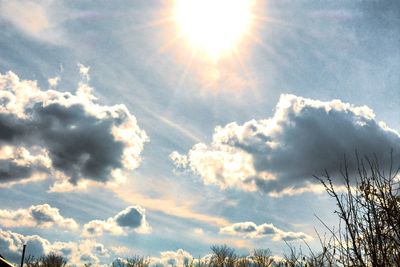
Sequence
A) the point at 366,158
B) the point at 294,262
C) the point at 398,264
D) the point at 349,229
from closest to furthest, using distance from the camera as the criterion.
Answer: the point at 398,264 → the point at 349,229 → the point at 366,158 → the point at 294,262

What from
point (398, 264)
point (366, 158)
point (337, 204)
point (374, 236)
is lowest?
point (398, 264)

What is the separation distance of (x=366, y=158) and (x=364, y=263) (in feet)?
6.99

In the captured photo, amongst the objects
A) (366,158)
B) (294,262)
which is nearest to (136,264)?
(294,262)

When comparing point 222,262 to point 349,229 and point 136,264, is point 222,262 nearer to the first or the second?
point 136,264

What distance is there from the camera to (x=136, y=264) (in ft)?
158

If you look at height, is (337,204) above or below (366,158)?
below

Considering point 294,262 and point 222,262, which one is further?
point 222,262

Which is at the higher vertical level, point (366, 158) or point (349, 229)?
point (366, 158)

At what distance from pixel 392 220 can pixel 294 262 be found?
572 centimetres

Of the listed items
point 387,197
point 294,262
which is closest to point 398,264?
point 387,197

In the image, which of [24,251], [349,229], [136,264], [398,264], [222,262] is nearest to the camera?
[398,264]

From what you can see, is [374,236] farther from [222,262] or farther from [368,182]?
[222,262]

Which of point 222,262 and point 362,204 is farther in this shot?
point 222,262

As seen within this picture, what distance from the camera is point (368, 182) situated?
767 cm
